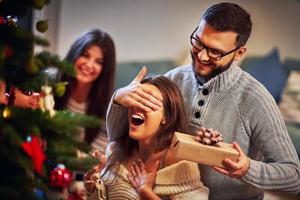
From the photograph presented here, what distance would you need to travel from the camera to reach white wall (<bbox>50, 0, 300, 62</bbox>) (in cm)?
136

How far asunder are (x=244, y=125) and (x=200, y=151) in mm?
155

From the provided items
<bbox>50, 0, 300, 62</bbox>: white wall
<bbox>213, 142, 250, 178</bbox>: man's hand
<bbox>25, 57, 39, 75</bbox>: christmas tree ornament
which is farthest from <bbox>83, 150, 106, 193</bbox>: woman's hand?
<bbox>50, 0, 300, 62</bbox>: white wall

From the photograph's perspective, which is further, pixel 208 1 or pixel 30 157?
pixel 208 1

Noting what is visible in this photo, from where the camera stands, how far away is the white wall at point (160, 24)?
1364mm

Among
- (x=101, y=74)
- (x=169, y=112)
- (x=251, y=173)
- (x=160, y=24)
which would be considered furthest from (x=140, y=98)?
(x=160, y=24)

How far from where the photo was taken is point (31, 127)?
621mm

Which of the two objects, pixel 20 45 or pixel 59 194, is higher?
pixel 20 45

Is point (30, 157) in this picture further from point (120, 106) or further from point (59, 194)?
point (120, 106)

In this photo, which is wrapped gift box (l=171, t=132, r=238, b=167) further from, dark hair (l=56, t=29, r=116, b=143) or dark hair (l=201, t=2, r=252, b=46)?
dark hair (l=56, t=29, r=116, b=143)

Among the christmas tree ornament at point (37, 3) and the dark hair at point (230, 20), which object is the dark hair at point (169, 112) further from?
the christmas tree ornament at point (37, 3)

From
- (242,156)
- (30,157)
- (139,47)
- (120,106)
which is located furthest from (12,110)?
(139,47)

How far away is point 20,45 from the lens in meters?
0.64

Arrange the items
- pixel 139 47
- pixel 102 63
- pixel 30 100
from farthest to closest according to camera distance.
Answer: pixel 139 47, pixel 102 63, pixel 30 100

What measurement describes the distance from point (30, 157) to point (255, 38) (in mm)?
852
